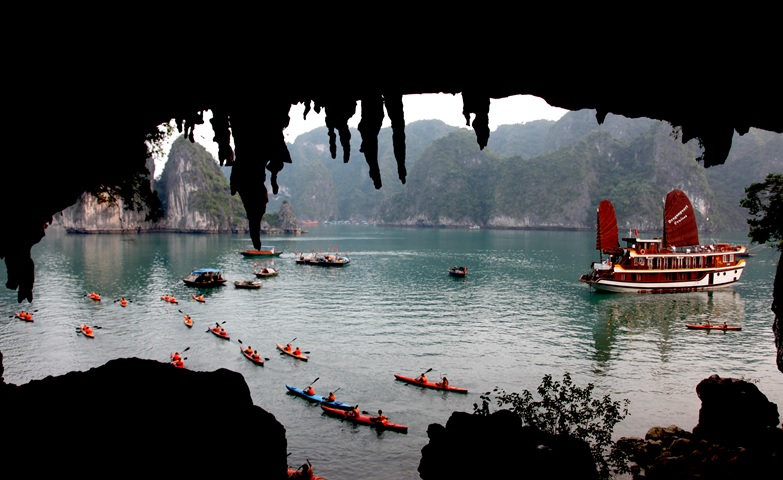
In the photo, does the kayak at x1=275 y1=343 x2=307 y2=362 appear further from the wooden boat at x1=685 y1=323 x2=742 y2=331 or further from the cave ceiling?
the wooden boat at x1=685 y1=323 x2=742 y2=331

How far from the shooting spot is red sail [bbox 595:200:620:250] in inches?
2088

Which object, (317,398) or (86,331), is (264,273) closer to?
(86,331)

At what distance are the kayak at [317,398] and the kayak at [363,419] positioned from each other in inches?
9.2

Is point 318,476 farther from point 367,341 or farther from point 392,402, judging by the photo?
point 367,341

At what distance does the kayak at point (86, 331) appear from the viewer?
107 feet

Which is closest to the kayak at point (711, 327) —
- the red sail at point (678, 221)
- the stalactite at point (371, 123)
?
the red sail at point (678, 221)

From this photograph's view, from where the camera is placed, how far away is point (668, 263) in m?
52.2

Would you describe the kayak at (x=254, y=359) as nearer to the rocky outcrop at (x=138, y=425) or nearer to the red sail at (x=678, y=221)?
the rocky outcrop at (x=138, y=425)

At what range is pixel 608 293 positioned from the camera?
50719 mm

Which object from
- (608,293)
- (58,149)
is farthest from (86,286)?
(608,293)

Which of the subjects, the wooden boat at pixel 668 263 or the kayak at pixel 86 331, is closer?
the kayak at pixel 86 331

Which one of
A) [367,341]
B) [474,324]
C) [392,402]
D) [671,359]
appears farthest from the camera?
[474,324]

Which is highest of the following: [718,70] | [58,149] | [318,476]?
[718,70]

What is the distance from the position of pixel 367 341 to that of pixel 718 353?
911 inches
